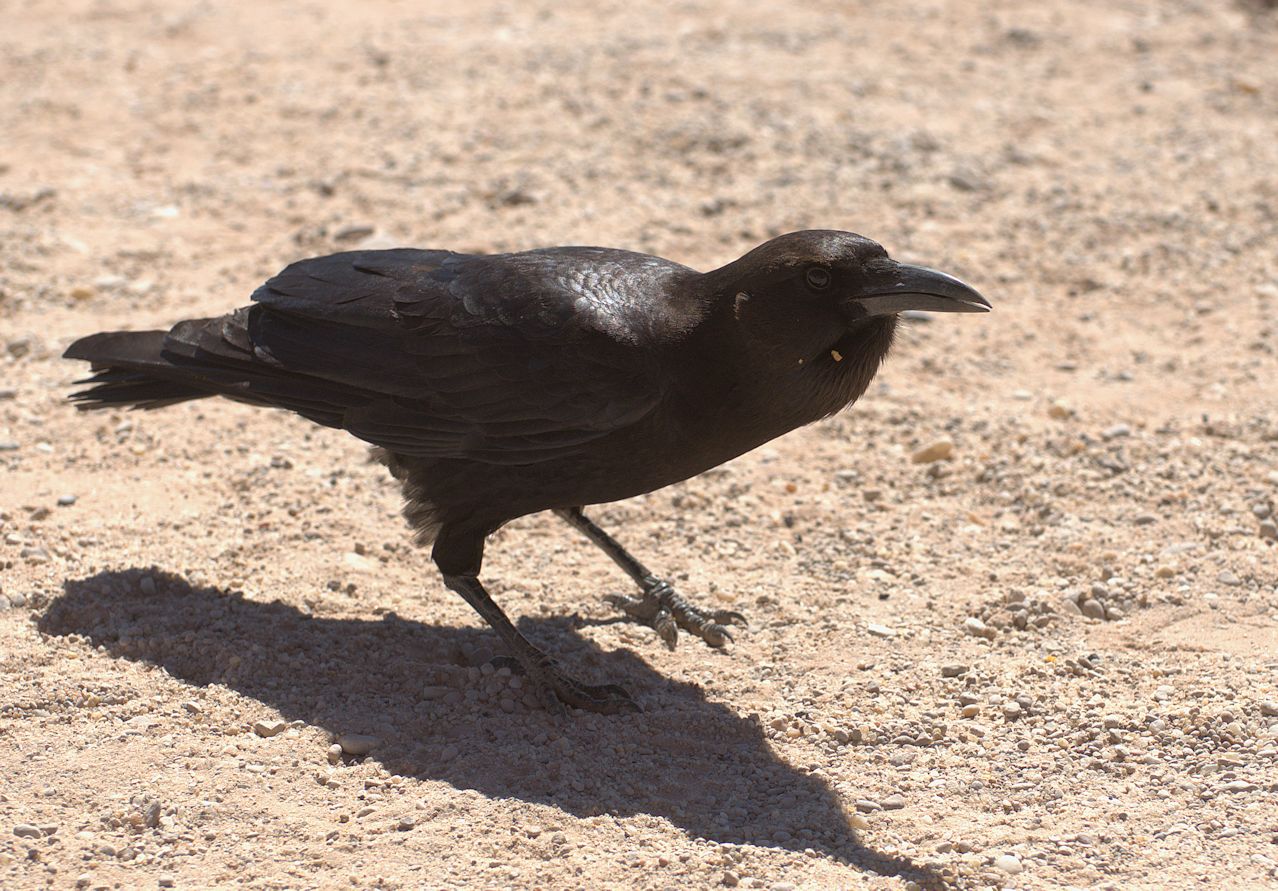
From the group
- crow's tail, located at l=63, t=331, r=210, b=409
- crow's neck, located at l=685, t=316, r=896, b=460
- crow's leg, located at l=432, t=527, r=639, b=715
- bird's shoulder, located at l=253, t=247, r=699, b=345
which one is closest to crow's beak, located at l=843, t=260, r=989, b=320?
crow's neck, located at l=685, t=316, r=896, b=460

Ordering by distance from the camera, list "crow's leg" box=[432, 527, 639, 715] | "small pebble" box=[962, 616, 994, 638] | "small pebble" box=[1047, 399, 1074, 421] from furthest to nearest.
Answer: "small pebble" box=[1047, 399, 1074, 421]
"small pebble" box=[962, 616, 994, 638]
"crow's leg" box=[432, 527, 639, 715]

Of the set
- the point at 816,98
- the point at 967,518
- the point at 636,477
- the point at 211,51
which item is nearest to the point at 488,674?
the point at 636,477

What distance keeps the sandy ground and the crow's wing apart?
770 millimetres

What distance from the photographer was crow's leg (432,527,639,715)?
15.6ft

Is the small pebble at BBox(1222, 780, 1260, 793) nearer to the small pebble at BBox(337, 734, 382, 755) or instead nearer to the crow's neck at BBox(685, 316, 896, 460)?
the crow's neck at BBox(685, 316, 896, 460)

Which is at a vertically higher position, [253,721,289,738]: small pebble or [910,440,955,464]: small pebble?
[910,440,955,464]: small pebble

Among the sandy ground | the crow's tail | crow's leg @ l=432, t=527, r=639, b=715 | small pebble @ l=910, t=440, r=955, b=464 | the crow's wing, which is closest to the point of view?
the sandy ground

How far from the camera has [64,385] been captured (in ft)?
20.3

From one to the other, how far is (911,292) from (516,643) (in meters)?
1.72

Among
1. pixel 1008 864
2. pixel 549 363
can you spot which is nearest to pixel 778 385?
pixel 549 363

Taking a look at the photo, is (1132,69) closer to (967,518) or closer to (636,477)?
(967,518)

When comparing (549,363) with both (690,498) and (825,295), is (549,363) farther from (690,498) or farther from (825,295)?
(690,498)

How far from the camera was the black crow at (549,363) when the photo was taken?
4.47 meters

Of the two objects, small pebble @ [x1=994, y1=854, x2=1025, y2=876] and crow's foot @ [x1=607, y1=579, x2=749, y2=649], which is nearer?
small pebble @ [x1=994, y1=854, x2=1025, y2=876]
